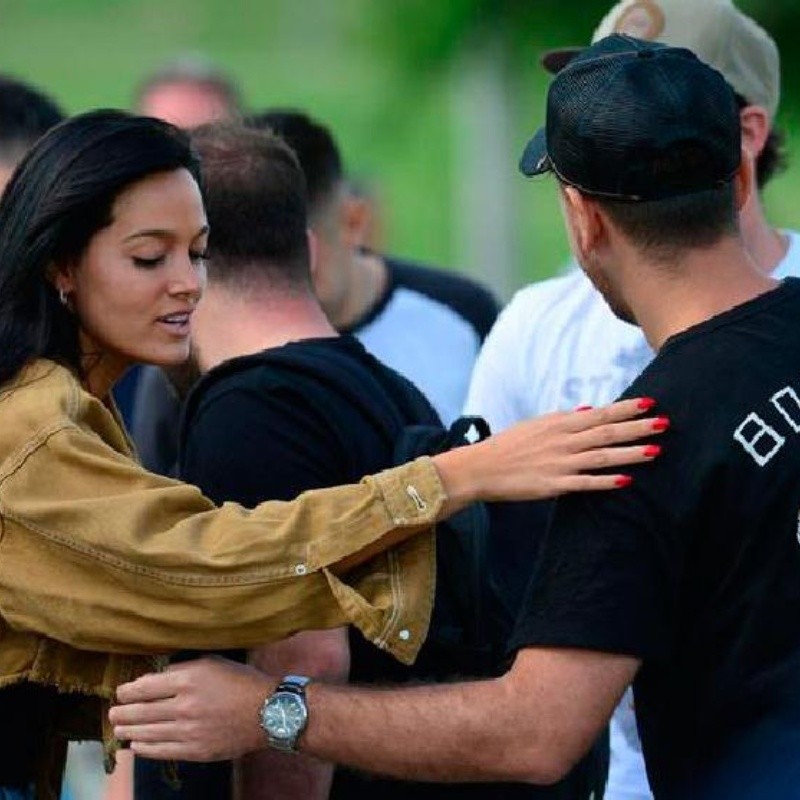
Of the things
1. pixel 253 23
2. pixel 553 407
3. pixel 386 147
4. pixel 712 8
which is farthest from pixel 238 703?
pixel 253 23

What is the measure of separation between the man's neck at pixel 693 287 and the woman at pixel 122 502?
172mm

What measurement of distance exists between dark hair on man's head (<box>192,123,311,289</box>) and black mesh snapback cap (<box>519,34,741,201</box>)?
3.39 ft

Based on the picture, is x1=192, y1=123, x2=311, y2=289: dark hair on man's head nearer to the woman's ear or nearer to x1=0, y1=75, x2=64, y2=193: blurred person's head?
the woman's ear

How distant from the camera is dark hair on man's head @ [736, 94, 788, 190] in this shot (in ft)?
17.0

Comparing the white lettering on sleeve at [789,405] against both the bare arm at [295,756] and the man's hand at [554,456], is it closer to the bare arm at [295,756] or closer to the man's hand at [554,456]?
the man's hand at [554,456]

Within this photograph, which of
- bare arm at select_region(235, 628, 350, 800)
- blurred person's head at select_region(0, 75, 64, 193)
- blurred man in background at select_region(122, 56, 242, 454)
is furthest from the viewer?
blurred person's head at select_region(0, 75, 64, 193)

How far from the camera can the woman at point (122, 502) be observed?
3.17 meters

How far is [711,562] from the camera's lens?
3.10m

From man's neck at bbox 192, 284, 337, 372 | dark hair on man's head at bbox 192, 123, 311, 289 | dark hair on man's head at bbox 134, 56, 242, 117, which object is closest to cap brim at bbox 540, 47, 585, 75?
dark hair on man's head at bbox 192, 123, 311, 289

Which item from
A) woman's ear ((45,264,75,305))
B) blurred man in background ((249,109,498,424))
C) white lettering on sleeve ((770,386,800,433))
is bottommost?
blurred man in background ((249,109,498,424))

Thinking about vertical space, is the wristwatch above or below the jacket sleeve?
below

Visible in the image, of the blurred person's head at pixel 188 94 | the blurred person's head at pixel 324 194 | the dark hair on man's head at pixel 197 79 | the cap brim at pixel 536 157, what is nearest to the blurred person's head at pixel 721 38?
the blurred person's head at pixel 324 194

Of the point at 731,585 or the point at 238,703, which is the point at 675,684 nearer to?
the point at 731,585

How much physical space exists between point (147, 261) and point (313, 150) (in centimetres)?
246
